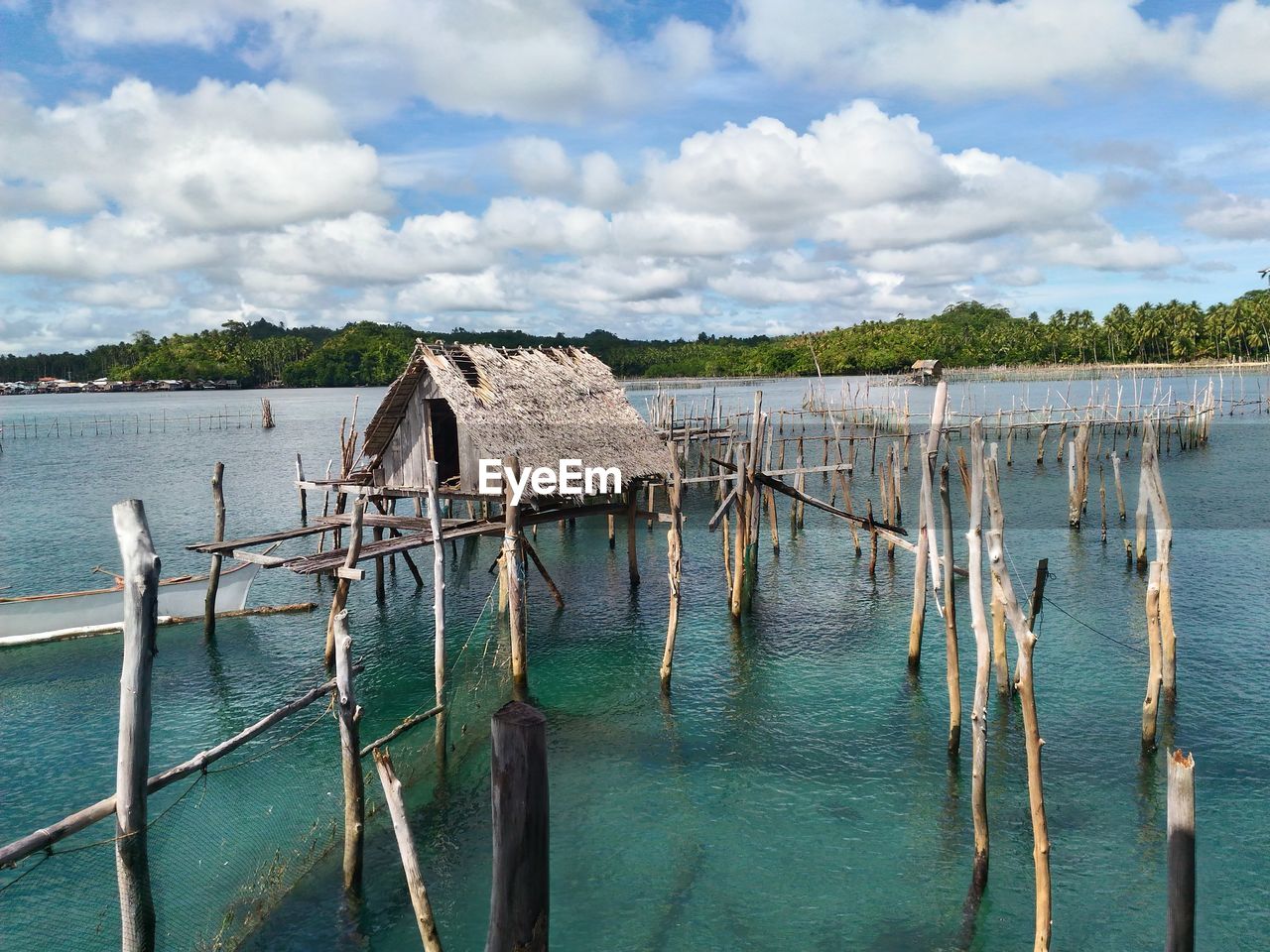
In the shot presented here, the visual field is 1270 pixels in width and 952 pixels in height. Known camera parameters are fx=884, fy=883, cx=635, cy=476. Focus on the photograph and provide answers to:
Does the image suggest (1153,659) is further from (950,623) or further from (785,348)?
(785,348)

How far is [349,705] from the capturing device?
22.4ft

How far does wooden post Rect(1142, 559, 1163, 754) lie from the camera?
9.60 m

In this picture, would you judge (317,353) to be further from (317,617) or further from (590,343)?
(317,617)

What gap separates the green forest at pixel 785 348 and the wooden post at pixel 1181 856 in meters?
54.3

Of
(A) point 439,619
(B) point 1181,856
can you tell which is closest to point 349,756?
(A) point 439,619

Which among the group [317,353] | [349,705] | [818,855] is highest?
[317,353]

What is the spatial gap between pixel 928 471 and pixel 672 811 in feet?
15.5

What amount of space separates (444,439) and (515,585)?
24.0 feet

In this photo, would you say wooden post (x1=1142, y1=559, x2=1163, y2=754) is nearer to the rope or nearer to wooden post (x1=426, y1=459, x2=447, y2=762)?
the rope

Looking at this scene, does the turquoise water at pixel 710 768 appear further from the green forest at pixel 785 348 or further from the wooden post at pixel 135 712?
the green forest at pixel 785 348

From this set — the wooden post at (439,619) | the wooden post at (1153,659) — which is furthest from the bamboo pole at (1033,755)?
the wooden post at (439,619)

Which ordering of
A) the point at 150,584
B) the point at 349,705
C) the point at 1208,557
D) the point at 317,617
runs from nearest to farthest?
1. the point at 150,584
2. the point at 349,705
3. the point at 317,617
4. the point at 1208,557

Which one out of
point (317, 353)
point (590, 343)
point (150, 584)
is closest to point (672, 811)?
point (150, 584)

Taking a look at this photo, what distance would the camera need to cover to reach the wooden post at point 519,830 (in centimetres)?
395
